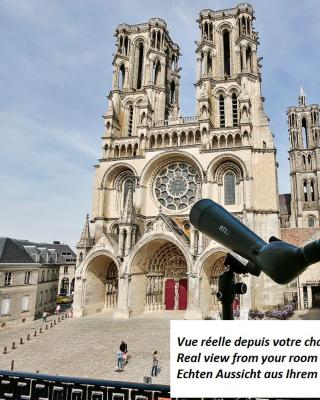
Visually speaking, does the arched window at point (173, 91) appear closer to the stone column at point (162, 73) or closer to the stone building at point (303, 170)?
the stone column at point (162, 73)

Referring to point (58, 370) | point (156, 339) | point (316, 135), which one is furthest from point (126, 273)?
point (316, 135)

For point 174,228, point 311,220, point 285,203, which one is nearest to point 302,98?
point 285,203

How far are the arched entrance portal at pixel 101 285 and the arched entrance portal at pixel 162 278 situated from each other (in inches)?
160

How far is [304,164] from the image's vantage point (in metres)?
61.8

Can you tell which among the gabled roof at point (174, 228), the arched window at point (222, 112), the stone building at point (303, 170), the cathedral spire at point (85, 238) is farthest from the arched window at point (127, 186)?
the stone building at point (303, 170)

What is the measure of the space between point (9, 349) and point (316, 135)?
63.1 meters

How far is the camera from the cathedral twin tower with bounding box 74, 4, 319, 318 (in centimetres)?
2900

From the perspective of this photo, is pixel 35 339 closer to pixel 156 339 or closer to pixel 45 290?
pixel 156 339

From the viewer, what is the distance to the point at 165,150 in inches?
1320

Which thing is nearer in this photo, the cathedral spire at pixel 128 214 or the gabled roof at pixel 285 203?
the cathedral spire at pixel 128 214

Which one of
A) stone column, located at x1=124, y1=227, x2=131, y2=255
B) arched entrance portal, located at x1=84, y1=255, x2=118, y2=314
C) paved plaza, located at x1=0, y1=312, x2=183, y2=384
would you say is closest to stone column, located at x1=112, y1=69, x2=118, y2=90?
stone column, located at x1=124, y1=227, x2=131, y2=255

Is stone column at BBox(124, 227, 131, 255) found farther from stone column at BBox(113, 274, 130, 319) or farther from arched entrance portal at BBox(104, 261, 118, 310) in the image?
arched entrance portal at BBox(104, 261, 118, 310)

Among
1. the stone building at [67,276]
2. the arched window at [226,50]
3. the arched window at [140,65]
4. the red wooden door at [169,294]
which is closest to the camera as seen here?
the red wooden door at [169,294]

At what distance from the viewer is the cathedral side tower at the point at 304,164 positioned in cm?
5716
